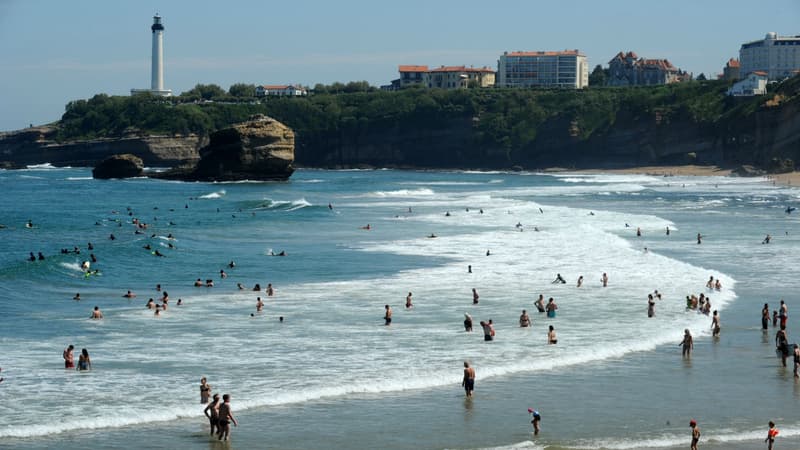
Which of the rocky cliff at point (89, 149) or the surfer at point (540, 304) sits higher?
the rocky cliff at point (89, 149)

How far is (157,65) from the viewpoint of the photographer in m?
197

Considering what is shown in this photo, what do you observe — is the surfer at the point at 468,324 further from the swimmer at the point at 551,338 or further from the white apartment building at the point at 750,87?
the white apartment building at the point at 750,87

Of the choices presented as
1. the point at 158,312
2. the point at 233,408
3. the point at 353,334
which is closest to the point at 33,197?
the point at 158,312

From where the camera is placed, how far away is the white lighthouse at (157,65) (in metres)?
193

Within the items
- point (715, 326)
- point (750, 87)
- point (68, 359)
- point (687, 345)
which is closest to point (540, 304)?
point (715, 326)

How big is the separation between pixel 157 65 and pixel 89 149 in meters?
47.5

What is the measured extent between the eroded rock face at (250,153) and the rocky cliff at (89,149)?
34.6 meters

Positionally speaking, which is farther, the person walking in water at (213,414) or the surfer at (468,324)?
the surfer at (468,324)

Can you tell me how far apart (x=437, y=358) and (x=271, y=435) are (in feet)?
24.5

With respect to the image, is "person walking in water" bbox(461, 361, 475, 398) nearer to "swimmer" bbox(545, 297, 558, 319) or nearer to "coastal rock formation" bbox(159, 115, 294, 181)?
"swimmer" bbox(545, 297, 558, 319)

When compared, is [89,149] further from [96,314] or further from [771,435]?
[771,435]

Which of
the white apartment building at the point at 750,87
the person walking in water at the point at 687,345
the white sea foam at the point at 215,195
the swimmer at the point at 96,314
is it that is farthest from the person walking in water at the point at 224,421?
the white apartment building at the point at 750,87

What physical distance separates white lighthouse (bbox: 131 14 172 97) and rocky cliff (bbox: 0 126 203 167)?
3522cm

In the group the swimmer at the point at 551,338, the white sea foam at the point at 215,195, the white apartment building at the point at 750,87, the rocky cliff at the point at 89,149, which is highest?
the white apartment building at the point at 750,87
